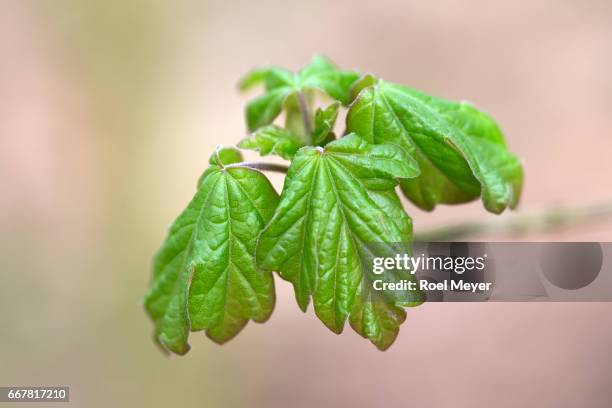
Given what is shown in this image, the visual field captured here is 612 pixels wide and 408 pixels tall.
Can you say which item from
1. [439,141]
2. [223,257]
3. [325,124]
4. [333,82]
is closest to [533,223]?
[439,141]

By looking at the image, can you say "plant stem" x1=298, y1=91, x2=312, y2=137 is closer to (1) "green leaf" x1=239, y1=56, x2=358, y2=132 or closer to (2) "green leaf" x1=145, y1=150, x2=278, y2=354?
(1) "green leaf" x1=239, y1=56, x2=358, y2=132

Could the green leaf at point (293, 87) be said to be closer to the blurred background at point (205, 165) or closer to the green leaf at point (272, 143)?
the green leaf at point (272, 143)

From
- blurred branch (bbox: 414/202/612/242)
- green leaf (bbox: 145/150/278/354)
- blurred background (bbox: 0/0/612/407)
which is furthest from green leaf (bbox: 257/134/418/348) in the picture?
blurred background (bbox: 0/0/612/407)

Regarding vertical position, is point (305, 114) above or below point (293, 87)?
below

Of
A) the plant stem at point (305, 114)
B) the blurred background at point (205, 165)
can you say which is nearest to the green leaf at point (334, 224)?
the plant stem at point (305, 114)

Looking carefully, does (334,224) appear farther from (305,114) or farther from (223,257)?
(305,114)

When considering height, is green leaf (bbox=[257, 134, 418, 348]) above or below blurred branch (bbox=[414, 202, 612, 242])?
below

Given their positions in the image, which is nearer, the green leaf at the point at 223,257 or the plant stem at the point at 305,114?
the green leaf at the point at 223,257
